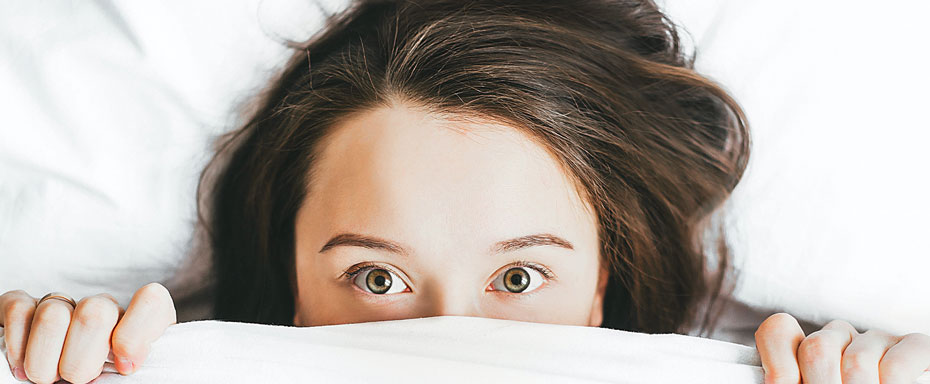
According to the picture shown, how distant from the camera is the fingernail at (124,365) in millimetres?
696

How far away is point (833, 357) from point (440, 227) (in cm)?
39

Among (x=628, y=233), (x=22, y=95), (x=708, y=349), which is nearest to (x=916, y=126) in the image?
(x=628, y=233)

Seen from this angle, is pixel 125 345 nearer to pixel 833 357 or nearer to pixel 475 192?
pixel 475 192

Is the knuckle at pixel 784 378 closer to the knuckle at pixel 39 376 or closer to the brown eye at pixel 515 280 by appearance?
the brown eye at pixel 515 280

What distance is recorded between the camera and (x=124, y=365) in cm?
70

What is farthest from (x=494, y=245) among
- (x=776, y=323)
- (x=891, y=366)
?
(x=891, y=366)

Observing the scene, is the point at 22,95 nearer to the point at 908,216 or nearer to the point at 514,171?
the point at 514,171

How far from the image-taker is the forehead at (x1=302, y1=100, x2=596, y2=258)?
2.78ft

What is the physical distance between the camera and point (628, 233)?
105 centimetres

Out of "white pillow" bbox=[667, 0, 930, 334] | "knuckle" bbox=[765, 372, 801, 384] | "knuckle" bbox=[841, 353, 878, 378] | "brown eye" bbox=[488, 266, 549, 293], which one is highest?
"white pillow" bbox=[667, 0, 930, 334]

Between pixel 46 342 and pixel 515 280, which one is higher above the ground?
pixel 515 280

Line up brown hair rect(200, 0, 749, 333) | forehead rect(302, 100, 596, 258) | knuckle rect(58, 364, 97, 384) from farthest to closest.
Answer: brown hair rect(200, 0, 749, 333)
forehead rect(302, 100, 596, 258)
knuckle rect(58, 364, 97, 384)

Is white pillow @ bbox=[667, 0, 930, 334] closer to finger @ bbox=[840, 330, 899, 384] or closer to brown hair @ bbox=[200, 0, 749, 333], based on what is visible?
brown hair @ bbox=[200, 0, 749, 333]

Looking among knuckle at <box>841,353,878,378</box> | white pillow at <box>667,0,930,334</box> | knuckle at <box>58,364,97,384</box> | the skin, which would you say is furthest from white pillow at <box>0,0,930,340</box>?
knuckle at <box>58,364,97,384</box>
